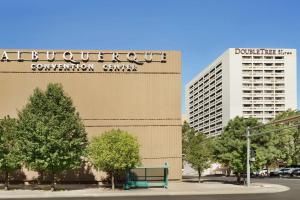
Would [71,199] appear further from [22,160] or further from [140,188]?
[140,188]

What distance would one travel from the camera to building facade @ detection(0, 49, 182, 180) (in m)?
58.5

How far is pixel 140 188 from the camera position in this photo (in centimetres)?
5272

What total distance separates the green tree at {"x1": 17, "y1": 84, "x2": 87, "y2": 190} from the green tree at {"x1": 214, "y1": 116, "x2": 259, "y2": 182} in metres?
18.7

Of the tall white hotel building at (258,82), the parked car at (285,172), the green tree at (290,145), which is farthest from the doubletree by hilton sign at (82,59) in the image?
the tall white hotel building at (258,82)

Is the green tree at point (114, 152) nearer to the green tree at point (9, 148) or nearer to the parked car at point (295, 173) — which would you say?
the green tree at point (9, 148)

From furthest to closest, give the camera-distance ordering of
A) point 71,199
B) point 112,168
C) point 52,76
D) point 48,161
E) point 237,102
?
point 237,102 → point 52,76 → point 112,168 → point 48,161 → point 71,199

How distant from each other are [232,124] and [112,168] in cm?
1860

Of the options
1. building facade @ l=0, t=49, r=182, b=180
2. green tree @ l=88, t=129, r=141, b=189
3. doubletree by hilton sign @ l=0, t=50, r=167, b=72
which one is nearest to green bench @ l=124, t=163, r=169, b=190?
green tree @ l=88, t=129, r=141, b=189

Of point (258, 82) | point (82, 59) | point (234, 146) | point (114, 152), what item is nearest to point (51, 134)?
point (114, 152)

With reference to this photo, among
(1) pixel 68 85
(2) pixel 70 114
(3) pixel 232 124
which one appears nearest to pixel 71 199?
(2) pixel 70 114

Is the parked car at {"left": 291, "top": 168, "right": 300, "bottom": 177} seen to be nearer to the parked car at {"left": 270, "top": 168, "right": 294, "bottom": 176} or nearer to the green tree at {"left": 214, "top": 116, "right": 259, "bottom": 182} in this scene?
the parked car at {"left": 270, "top": 168, "right": 294, "bottom": 176}

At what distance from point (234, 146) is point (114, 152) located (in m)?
17.1

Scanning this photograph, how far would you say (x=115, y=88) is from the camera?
59.4 metres

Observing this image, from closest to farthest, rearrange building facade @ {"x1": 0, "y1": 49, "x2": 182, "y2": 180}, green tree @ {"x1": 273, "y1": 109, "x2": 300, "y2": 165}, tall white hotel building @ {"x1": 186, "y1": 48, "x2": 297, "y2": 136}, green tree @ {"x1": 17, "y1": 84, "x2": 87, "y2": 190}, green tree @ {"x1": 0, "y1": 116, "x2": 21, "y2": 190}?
1. green tree @ {"x1": 17, "y1": 84, "x2": 87, "y2": 190}
2. green tree @ {"x1": 0, "y1": 116, "x2": 21, "y2": 190}
3. building facade @ {"x1": 0, "y1": 49, "x2": 182, "y2": 180}
4. green tree @ {"x1": 273, "y1": 109, "x2": 300, "y2": 165}
5. tall white hotel building @ {"x1": 186, "y1": 48, "x2": 297, "y2": 136}
